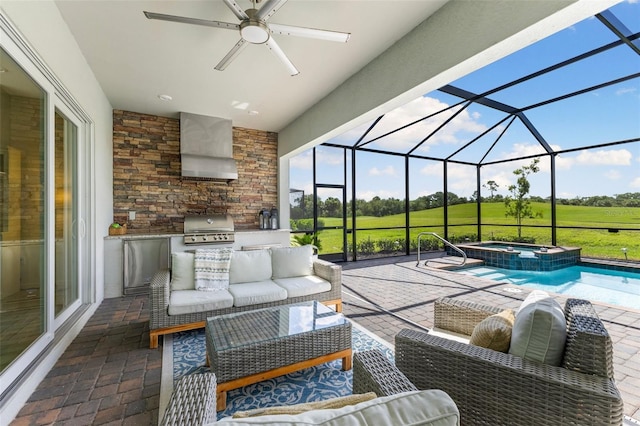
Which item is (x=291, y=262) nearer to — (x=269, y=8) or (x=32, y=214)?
(x=32, y=214)

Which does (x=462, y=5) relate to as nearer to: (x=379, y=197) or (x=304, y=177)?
(x=304, y=177)

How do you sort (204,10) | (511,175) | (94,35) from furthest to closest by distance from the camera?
1. (511,175)
2. (94,35)
3. (204,10)

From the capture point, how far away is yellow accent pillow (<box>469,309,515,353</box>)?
4.69ft

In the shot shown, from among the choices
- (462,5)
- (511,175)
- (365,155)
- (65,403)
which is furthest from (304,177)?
(511,175)

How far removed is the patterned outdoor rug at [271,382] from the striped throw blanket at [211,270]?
0.59 m

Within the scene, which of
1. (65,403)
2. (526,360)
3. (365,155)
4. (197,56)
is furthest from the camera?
(365,155)

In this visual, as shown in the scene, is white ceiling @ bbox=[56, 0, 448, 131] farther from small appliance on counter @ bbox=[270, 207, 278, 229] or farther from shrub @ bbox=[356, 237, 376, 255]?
shrub @ bbox=[356, 237, 376, 255]

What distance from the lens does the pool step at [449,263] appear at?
6.15m

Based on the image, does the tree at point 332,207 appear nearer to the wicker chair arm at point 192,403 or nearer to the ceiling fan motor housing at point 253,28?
the ceiling fan motor housing at point 253,28

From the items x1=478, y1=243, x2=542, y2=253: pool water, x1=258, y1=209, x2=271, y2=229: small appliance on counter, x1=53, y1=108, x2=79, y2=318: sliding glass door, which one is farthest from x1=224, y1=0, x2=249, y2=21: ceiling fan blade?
x1=478, y1=243, x2=542, y2=253: pool water

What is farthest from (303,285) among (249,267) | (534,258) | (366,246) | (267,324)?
(534,258)

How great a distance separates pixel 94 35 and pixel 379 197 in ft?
19.9

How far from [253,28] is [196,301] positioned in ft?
8.05

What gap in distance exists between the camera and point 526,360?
4.15 feet
